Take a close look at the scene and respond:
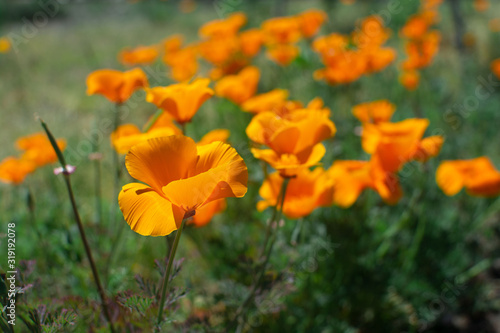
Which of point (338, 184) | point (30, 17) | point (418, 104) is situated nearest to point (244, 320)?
point (338, 184)

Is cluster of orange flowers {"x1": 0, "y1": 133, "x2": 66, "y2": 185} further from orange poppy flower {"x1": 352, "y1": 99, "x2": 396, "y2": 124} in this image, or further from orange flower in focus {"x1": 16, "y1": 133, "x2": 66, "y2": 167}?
orange poppy flower {"x1": 352, "y1": 99, "x2": 396, "y2": 124}

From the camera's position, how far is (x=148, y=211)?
32.9 inches

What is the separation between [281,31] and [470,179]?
1.56m

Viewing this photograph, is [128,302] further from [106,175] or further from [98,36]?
[98,36]

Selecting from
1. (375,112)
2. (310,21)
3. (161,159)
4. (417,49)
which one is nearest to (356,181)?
(375,112)

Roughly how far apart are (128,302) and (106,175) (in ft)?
8.78

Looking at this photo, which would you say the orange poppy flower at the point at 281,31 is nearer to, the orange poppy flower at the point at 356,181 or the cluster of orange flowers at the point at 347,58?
the cluster of orange flowers at the point at 347,58

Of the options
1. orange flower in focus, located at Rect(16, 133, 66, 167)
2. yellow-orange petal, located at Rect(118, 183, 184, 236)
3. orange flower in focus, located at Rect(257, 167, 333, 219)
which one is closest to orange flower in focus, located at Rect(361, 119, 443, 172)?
orange flower in focus, located at Rect(257, 167, 333, 219)

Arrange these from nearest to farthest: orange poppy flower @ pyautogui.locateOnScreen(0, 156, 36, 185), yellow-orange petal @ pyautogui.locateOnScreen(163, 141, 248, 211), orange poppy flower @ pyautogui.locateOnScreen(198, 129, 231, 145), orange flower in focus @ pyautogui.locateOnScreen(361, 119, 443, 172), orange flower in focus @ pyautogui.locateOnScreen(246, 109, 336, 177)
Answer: yellow-orange petal @ pyautogui.locateOnScreen(163, 141, 248, 211)
orange flower in focus @ pyautogui.locateOnScreen(246, 109, 336, 177)
orange poppy flower @ pyautogui.locateOnScreen(198, 129, 231, 145)
orange flower in focus @ pyautogui.locateOnScreen(361, 119, 443, 172)
orange poppy flower @ pyautogui.locateOnScreen(0, 156, 36, 185)

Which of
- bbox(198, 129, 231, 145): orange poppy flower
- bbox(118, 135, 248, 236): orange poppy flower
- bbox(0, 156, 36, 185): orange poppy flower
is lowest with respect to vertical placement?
bbox(0, 156, 36, 185): orange poppy flower

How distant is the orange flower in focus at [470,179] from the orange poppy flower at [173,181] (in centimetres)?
118

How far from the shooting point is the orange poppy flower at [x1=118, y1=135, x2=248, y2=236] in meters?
0.81

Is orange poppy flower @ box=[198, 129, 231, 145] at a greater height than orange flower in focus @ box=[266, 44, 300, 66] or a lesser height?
greater

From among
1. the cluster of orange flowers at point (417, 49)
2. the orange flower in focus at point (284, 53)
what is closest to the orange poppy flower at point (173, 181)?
the orange flower in focus at point (284, 53)
